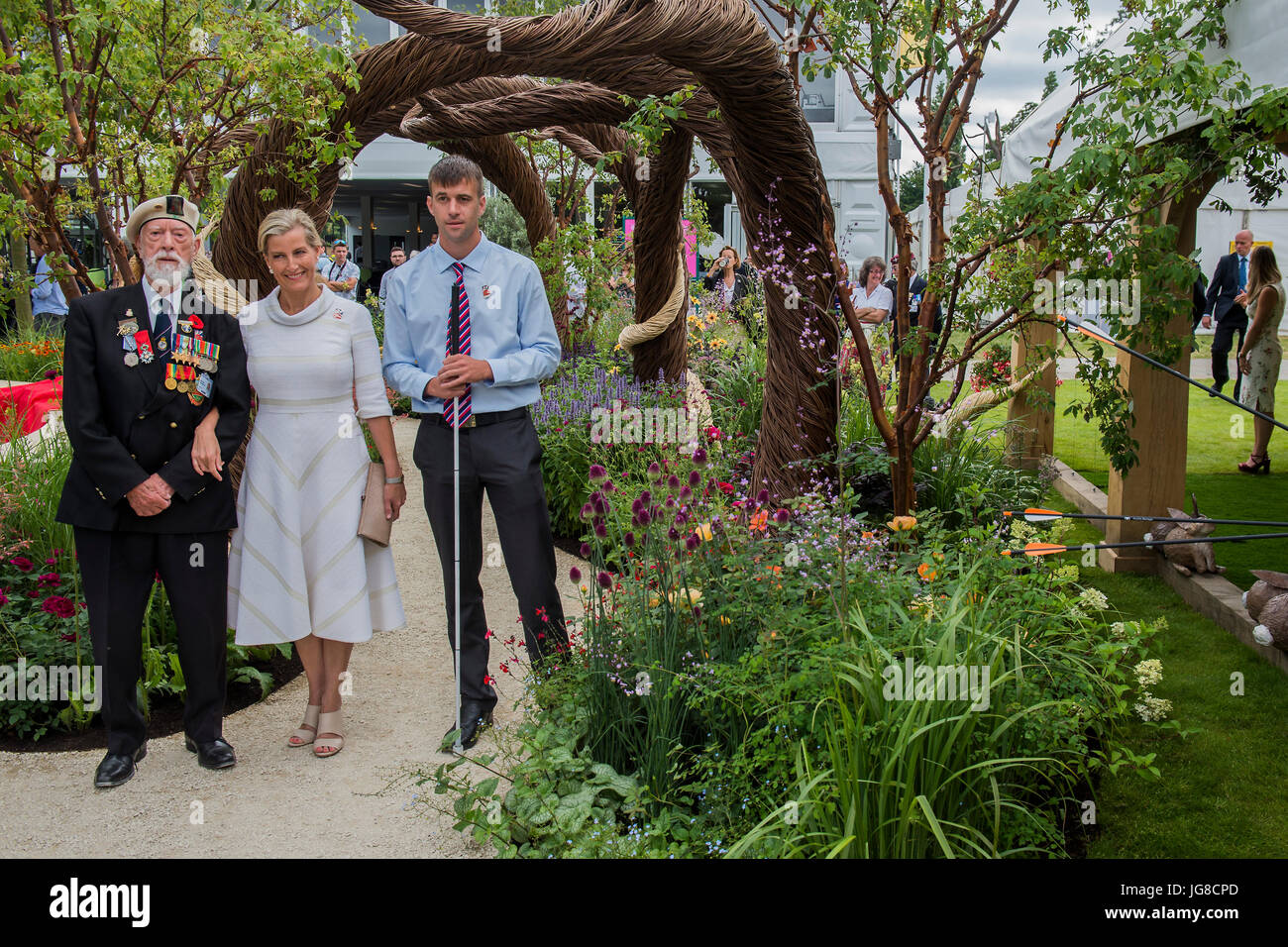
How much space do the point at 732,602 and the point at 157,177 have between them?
10.0ft

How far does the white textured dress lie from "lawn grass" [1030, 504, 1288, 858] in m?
2.60

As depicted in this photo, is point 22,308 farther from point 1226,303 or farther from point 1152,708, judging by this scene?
point 1226,303

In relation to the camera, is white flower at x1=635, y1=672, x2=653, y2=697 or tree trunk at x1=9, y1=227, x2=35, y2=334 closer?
white flower at x1=635, y1=672, x2=653, y2=697

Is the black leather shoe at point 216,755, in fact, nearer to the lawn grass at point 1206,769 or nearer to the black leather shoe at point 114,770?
the black leather shoe at point 114,770

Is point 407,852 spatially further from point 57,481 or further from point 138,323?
point 57,481

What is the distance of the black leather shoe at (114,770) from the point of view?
353 centimetres

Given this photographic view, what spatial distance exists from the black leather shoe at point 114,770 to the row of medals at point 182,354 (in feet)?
4.10

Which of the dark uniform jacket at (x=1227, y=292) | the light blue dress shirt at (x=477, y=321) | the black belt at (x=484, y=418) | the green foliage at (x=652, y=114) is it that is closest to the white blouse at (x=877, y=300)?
the dark uniform jacket at (x=1227, y=292)

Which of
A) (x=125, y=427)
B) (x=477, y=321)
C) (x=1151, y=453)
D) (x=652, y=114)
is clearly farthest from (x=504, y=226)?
(x=125, y=427)

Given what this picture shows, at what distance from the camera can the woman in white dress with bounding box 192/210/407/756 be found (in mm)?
3773

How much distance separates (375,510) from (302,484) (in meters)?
0.27

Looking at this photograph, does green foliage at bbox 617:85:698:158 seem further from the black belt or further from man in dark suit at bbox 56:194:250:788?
man in dark suit at bbox 56:194:250:788

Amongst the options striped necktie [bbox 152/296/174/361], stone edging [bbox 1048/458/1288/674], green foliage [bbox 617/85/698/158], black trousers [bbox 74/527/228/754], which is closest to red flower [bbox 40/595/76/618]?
black trousers [bbox 74/527/228/754]

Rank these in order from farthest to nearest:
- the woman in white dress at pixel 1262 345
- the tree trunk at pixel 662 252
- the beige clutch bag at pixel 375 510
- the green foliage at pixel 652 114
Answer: the woman in white dress at pixel 1262 345 < the tree trunk at pixel 662 252 < the green foliage at pixel 652 114 < the beige clutch bag at pixel 375 510
